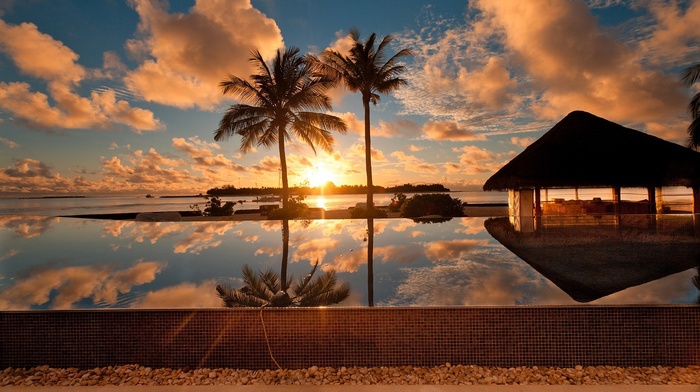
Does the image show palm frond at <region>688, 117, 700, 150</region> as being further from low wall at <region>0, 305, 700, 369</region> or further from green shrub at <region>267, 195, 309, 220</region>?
low wall at <region>0, 305, 700, 369</region>

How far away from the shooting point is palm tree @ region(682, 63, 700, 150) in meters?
19.0

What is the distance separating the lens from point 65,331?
11.6 ft

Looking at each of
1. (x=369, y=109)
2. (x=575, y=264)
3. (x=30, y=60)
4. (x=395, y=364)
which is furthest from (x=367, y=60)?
(x=395, y=364)

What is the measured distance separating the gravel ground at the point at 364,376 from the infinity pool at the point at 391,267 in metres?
0.62

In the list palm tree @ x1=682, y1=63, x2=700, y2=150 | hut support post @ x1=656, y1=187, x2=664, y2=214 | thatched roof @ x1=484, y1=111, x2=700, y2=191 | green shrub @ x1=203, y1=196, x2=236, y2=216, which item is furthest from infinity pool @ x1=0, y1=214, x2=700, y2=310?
palm tree @ x1=682, y1=63, x2=700, y2=150

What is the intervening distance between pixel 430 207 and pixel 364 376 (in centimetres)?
1413

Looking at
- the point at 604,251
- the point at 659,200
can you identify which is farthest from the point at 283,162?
the point at 659,200

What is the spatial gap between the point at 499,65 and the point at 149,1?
11.4 m

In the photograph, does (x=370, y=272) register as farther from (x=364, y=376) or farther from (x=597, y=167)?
(x=597, y=167)

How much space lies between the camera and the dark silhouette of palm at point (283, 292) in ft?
12.9

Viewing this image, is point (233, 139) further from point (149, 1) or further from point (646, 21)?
point (646, 21)

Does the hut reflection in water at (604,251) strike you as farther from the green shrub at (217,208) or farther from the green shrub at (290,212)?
the green shrub at (217,208)

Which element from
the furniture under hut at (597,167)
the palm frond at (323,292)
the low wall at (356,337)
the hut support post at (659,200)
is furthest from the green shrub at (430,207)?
the low wall at (356,337)

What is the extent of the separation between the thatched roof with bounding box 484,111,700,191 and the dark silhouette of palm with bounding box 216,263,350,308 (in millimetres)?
10395
